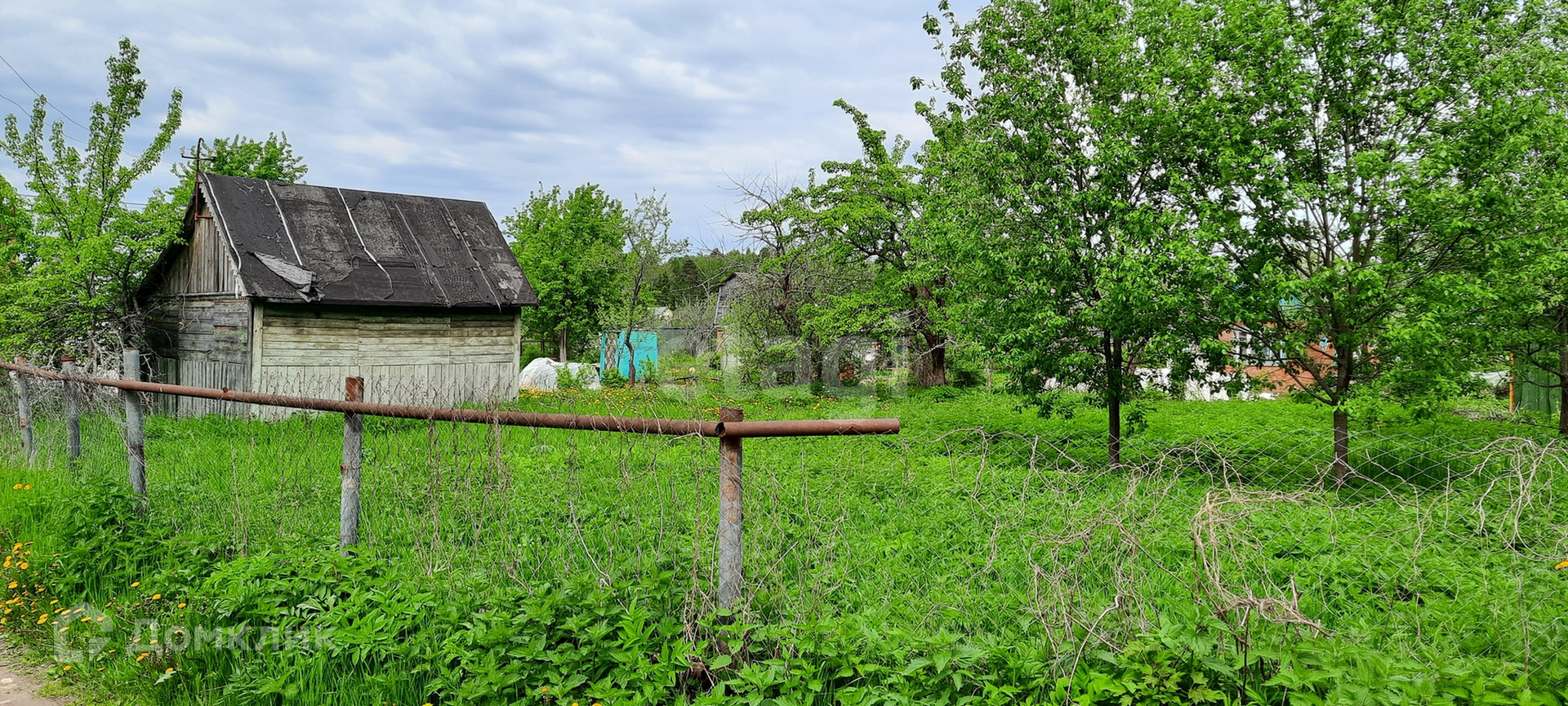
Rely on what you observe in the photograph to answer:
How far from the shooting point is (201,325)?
47.4ft

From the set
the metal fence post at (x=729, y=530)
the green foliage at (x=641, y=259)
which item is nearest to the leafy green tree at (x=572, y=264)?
the green foliage at (x=641, y=259)

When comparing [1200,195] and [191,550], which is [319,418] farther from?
[1200,195]

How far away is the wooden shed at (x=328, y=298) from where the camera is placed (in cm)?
1347

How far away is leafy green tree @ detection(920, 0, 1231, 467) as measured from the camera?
8.80 metres

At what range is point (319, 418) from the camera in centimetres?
878

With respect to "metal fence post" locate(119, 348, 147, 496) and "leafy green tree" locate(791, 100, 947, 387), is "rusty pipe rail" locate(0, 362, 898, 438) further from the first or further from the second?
"leafy green tree" locate(791, 100, 947, 387)

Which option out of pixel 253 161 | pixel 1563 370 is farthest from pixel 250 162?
pixel 1563 370

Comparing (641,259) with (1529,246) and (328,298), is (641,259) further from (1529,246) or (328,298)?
(1529,246)

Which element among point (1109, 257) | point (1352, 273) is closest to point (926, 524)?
point (1109, 257)

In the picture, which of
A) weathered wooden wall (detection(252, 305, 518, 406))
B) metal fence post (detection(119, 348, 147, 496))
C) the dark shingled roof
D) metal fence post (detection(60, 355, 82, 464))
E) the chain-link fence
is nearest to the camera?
the chain-link fence

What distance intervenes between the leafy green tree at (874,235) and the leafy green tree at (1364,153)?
26.5ft

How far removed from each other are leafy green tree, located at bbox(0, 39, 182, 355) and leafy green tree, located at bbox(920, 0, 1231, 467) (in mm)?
14341

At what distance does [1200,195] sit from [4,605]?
35.0 feet

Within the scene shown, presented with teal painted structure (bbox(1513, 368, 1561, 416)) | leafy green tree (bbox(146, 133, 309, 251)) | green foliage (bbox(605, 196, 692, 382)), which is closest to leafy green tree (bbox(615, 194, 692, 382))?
green foliage (bbox(605, 196, 692, 382))
